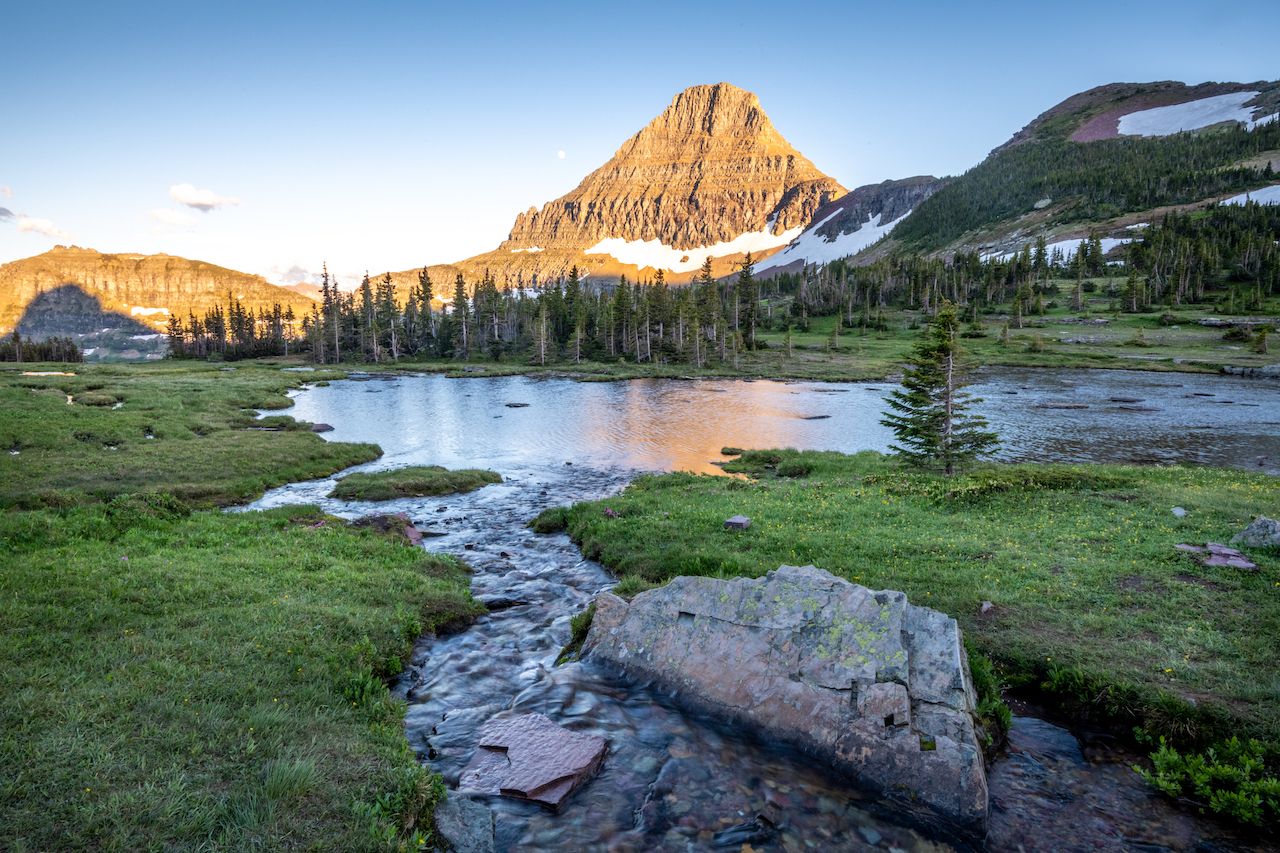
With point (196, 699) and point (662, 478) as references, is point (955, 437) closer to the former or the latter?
point (662, 478)

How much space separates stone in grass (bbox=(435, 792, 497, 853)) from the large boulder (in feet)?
14.2

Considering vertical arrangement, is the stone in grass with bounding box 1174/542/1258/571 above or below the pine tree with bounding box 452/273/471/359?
below

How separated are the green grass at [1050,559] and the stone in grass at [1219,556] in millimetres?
342

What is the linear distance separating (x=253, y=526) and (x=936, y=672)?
21.1 metres

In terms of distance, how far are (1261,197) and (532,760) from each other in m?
255

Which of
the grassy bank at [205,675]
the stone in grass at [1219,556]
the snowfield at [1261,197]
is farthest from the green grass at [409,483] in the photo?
the snowfield at [1261,197]

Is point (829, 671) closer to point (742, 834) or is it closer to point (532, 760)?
point (742, 834)

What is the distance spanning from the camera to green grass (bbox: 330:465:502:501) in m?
28.7

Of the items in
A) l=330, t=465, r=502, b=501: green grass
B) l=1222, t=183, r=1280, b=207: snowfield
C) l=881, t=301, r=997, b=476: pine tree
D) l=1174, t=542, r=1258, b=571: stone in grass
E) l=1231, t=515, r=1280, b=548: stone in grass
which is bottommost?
l=330, t=465, r=502, b=501: green grass

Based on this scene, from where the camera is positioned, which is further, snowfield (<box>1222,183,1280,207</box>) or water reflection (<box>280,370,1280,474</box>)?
snowfield (<box>1222,183,1280,207</box>)

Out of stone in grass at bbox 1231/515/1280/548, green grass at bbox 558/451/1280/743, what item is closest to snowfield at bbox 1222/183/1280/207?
green grass at bbox 558/451/1280/743

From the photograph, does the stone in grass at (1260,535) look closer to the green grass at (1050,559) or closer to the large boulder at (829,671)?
the green grass at (1050,559)

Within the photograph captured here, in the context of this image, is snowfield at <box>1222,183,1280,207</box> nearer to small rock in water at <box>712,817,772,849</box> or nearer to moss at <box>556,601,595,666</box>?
moss at <box>556,601,595,666</box>

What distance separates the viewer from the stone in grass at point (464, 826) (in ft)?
25.7
